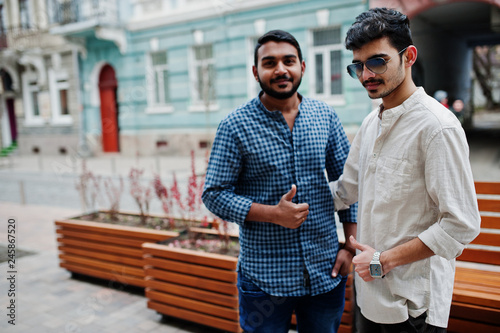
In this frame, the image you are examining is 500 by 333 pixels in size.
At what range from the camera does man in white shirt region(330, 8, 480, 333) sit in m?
1.41

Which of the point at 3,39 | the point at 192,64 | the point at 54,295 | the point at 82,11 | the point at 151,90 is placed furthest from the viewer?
the point at 3,39

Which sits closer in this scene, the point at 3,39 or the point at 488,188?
the point at 488,188

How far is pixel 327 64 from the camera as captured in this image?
40.1ft

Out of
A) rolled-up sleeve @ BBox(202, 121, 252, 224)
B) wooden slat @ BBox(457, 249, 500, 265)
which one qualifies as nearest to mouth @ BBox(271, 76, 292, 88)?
rolled-up sleeve @ BBox(202, 121, 252, 224)

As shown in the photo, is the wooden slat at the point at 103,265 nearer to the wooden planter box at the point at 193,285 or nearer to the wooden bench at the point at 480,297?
the wooden planter box at the point at 193,285

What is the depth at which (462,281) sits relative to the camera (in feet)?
8.56

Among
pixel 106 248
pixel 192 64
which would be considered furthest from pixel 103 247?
pixel 192 64

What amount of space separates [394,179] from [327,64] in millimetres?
11247

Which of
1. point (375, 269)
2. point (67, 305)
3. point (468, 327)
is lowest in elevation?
point (67, 305)

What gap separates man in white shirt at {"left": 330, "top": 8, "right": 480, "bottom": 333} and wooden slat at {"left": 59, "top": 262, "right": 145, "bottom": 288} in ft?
8.96

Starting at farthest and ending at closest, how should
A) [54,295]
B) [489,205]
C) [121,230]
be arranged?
[54,295] < [121,230] < [489,205]

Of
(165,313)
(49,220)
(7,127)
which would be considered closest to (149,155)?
(49,220)

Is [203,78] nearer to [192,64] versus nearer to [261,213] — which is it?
[192,64]

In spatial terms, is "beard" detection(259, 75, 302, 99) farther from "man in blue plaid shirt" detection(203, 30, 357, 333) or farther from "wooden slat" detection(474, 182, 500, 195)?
"wooden slat" detection(474, 182, 500, 195)
